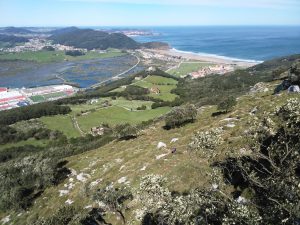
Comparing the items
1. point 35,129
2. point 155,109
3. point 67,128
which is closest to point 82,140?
point 67,128

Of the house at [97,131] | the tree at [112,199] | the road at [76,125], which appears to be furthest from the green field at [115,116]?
the tree at [112,199]

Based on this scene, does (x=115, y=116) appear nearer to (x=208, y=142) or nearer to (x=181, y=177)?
(x=181, y=177)

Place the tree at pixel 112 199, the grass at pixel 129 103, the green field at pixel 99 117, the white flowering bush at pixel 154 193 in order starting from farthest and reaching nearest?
the grass at pixel 129 103 → the green field at pixel 99 117 → the tree at pixel 112 199 → the white flowering bush at pixel 154 193

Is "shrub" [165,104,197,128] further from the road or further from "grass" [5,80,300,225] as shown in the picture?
the road

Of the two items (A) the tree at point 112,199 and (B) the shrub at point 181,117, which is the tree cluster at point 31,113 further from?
(A) the tree at point 112,199

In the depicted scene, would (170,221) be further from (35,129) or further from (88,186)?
(35,129)

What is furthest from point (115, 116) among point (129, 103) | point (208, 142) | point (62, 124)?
point (208, 142)

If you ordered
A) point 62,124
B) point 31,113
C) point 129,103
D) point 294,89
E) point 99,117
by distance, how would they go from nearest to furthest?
1. point 294,89
2. point 62,124
3. point 99,117
4. point 31,113
5. point 129,103
